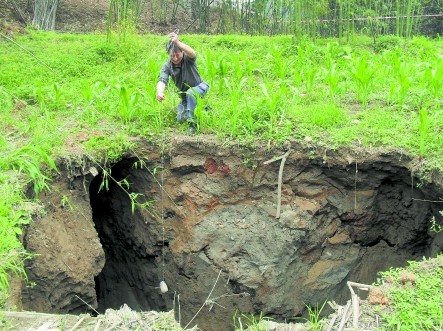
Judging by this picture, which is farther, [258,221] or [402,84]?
[402,84]

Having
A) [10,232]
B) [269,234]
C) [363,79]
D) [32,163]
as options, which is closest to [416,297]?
[269,234]

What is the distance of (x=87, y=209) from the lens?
5.17 metres

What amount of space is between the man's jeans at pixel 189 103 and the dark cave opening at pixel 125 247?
0.69m

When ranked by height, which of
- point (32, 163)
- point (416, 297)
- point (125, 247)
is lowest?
point (125, 247)

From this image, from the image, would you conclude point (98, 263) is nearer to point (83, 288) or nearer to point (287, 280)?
point (83, 288)

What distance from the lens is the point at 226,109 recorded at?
5785 millimetres

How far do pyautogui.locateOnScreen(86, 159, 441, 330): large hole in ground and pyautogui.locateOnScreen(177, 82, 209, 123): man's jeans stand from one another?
54 centimetres

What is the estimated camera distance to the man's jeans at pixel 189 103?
5469 millimetres

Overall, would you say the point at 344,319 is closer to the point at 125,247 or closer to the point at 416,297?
the point at 416,297

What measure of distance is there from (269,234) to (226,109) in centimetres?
136

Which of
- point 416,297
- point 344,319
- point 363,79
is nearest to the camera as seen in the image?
point 344,319

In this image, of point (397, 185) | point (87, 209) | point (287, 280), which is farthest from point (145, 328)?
point (397, 185)

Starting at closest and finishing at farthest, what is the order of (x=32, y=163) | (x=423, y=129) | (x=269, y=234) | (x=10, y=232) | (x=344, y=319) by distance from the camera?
(x=344, y=319) → (x=10, y=232) → (x=32, y=163) → (x=423, y=129) → (x=269, y=234)

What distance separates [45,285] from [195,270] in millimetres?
1611
